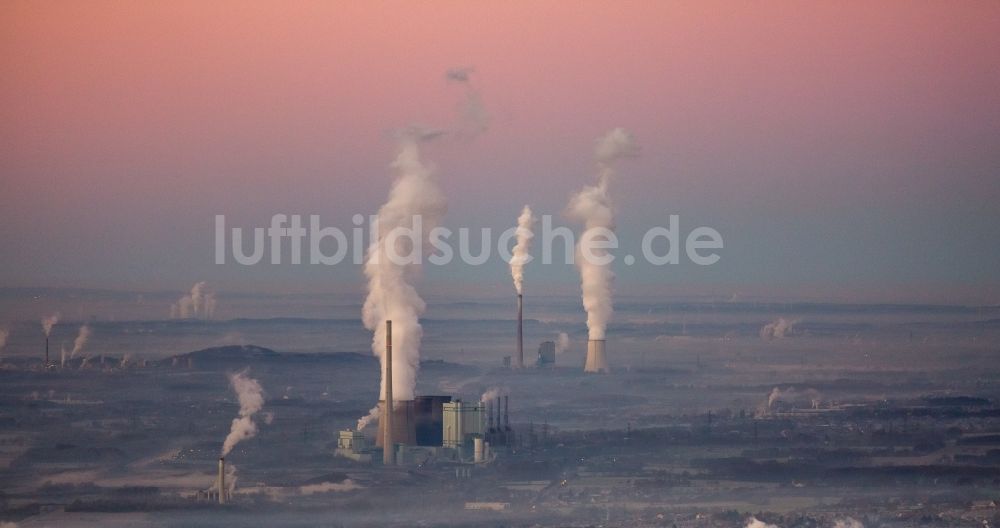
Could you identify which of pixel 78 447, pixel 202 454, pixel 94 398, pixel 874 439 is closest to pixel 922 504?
pixel 874 439

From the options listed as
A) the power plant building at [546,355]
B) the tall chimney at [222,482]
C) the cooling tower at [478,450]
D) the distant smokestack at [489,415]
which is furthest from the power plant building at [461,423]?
the power plant building at [546,355]

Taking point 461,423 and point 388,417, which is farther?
point 461,423

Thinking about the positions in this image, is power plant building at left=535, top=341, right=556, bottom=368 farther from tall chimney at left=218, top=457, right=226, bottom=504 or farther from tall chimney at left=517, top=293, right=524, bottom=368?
tall chimney at left=218, top=457, right=226, bottom=504

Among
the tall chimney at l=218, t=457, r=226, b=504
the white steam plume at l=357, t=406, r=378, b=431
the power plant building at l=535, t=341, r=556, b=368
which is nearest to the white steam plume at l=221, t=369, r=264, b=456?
the white steam plume at l=357, t=406, r=378, b=431

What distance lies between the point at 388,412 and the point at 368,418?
646 inches

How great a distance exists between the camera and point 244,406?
89.2m

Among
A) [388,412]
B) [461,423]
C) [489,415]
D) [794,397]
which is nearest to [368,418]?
[489,415]

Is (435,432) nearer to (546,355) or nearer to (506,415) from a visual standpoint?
(506,415)

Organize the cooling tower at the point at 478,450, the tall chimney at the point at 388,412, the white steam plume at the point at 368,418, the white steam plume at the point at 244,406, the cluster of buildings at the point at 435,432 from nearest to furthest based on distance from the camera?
1. the tall chimney at the point at 388,412
2. the cluster of buildings at the point at 435,432
3. the cooling tower at the point at 478,450
4. the white steam plume at the point at 368,418
5. the white steam plume at the point at 244,406

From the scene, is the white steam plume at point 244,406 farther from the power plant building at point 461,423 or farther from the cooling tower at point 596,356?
the power plant building at point 461,423

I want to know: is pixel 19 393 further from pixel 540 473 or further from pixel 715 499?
pixel 715 499

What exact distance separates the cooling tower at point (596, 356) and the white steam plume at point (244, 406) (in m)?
14.4

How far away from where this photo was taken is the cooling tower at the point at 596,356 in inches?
3290

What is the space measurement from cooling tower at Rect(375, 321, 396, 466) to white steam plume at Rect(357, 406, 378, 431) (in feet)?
35.6
